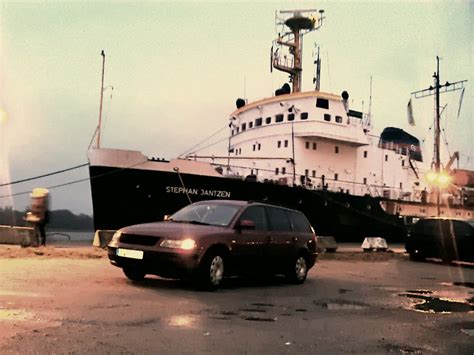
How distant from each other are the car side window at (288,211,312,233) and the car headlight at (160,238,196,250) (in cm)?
303

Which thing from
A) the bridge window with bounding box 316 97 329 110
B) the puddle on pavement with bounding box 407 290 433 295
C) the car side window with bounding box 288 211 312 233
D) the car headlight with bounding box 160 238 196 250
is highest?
the bridge window with bounding box 316 97 329 110

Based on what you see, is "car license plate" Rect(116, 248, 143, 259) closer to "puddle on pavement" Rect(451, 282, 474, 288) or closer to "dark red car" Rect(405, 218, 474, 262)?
"puddle on pavement" Rect(451, 282, 474, 288)

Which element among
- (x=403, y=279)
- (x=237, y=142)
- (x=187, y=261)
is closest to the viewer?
(x=187, y=261)

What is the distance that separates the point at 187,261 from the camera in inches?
316

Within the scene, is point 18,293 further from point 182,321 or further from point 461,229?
point 461,229

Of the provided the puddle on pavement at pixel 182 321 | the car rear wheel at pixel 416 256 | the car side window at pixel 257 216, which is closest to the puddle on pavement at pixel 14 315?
the puddle on pavement at pixel 182 321

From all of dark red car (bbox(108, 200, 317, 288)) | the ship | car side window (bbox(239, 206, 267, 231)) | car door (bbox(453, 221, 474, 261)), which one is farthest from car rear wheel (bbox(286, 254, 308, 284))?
the ship

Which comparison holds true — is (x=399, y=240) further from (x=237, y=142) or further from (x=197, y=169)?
(x=197, y=169)

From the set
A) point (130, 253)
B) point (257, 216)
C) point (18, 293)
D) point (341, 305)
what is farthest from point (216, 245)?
point (18, 293)

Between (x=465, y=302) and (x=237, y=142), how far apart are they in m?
24.6

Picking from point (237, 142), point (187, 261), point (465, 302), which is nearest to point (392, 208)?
point (237, 142)

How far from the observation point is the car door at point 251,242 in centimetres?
895

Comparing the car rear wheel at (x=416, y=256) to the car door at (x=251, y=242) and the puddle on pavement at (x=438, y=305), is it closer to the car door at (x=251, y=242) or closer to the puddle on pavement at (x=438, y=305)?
the puddle on pavement at (x=438, y=305)

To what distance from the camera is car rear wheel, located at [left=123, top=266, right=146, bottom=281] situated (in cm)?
845
